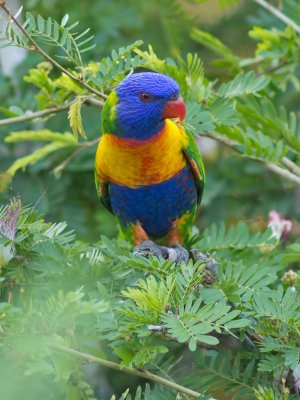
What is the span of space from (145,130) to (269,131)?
0.42m

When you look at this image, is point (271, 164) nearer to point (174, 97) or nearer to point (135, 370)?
point (174, 97)

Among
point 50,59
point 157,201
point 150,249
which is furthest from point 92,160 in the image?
point 50,59

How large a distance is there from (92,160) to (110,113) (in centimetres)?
92

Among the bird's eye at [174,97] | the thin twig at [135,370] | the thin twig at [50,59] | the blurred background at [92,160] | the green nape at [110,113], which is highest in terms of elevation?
the thin twig at [50,59]

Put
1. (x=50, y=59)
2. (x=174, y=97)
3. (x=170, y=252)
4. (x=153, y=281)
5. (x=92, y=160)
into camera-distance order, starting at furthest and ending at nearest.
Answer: (x=92, y=160) → (x=170, y=252) → (x=174, y=97) → (x=50, y=59) → (x=153, y=281)

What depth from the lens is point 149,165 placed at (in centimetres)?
214

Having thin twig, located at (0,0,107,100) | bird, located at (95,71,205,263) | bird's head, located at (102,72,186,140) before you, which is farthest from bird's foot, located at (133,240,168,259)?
thin twig, located at (0,0,107,100)

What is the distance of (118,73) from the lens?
1965mm

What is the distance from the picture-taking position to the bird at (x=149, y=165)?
199cm

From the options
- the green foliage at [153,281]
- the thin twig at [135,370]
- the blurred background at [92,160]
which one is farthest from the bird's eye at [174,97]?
the blurred background at [92,160]

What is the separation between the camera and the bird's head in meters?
1.96

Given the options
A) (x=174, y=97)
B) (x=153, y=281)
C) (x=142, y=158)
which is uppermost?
(x=174, y=97)

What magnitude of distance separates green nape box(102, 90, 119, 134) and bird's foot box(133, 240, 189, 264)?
0.34m

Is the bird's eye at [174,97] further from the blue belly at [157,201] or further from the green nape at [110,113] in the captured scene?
the blue belly at [157,201]
